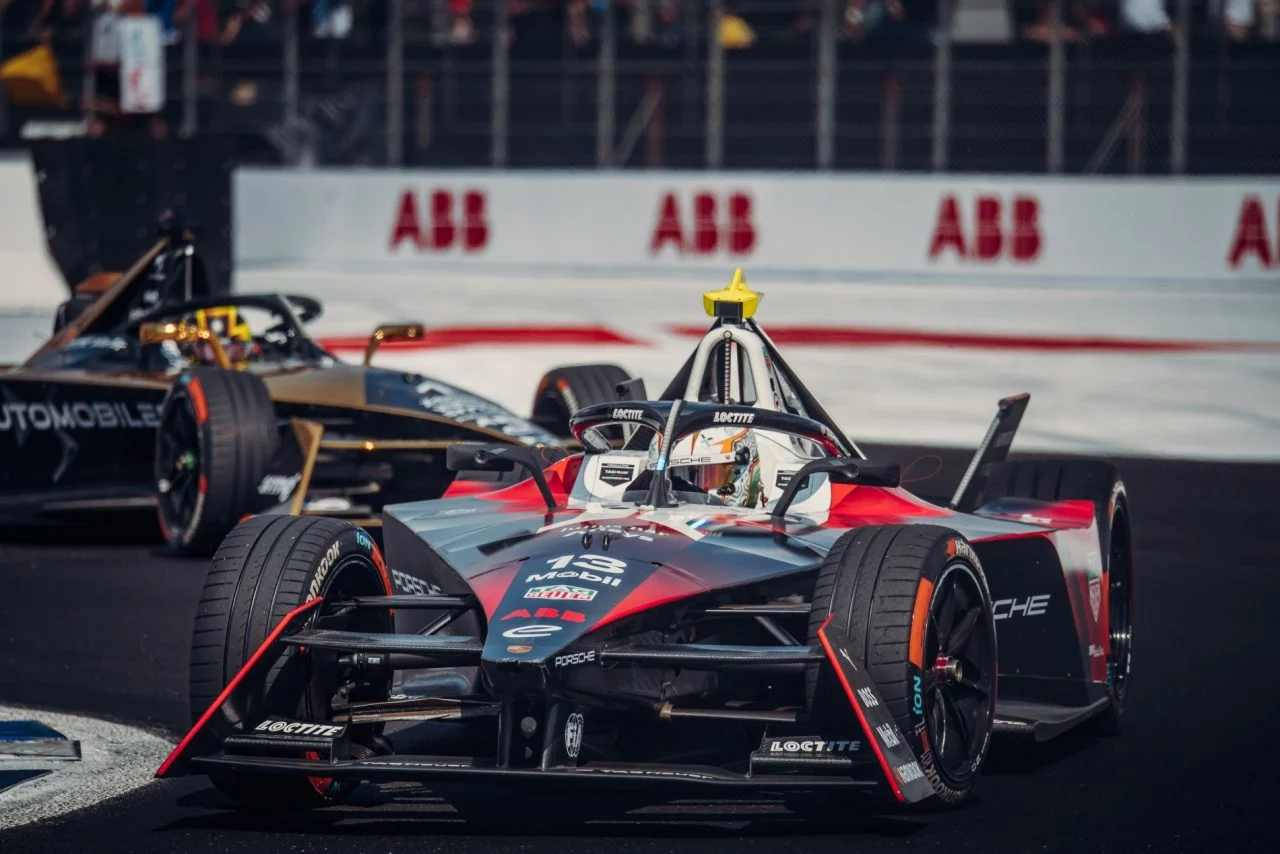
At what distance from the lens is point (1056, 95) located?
21.4 meters

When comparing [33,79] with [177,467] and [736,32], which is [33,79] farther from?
[177,467]

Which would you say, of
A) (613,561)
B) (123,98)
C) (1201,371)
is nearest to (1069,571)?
(613,561)

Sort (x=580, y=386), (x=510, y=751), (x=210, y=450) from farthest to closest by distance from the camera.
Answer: (x=580, y=386)
(x=210, y=450)
(x=510, y=751)

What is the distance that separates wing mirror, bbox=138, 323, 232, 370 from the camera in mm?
9922

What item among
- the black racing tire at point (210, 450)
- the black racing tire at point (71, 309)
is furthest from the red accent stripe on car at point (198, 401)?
the black racing tire at point (71, 309)

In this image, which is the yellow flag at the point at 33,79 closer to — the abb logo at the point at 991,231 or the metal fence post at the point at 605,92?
the metal fence post at the point at 605,92

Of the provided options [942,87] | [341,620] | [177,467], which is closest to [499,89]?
[942,87]

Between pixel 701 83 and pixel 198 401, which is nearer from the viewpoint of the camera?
pixel 198 401

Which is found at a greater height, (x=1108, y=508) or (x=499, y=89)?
(x=499, y=89)

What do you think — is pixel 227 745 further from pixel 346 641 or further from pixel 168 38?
pixel 168 38

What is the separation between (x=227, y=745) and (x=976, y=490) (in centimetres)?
309

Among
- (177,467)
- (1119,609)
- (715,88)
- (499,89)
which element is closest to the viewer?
(1119,609)

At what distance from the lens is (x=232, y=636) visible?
207 inches

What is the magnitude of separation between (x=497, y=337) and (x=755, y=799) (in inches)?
516
